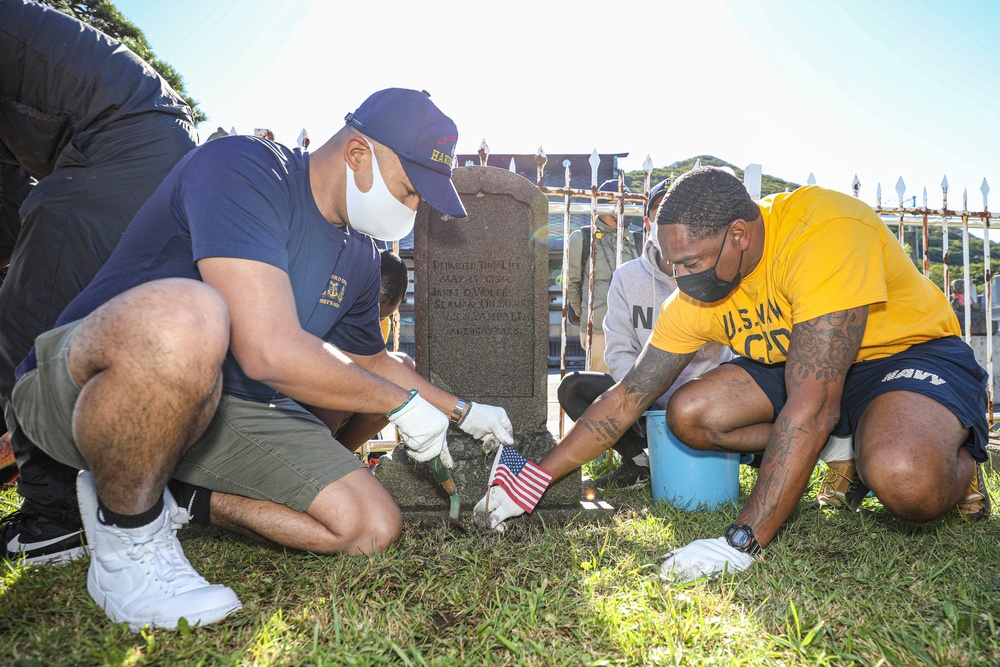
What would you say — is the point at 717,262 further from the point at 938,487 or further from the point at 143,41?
the point at 143,41

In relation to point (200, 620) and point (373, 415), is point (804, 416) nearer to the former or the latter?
point (200, 620)

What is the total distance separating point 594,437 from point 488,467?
2.17 ft

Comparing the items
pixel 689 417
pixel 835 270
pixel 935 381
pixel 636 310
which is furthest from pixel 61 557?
pixel 935 381

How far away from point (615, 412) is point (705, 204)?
0.96 meters

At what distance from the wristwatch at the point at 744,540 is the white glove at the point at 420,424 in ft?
3.43

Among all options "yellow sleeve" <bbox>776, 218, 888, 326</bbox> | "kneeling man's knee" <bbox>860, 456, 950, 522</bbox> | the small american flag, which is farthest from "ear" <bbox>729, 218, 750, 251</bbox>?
the small american flag

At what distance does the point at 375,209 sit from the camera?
214cm

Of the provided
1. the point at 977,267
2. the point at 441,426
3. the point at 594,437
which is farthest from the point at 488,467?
the point at 977,267

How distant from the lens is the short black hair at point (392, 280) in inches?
154

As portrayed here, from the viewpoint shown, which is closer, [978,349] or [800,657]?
[800,657]

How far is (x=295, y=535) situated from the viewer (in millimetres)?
2051

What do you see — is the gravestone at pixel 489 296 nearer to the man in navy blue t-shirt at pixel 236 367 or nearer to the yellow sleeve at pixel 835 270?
the man in navy blue t-shirt at pixel 236 367

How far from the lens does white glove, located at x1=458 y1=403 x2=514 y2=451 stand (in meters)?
2.38

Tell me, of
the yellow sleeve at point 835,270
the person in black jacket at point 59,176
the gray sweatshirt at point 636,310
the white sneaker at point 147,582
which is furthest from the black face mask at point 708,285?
the person in black jacket at point 59,176
